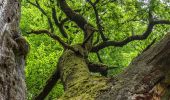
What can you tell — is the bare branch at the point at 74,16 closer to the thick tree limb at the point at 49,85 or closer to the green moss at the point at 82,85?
the thick tree limb at the point at 49,85

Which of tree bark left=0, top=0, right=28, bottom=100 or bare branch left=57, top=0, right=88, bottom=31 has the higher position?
bare branch left=57, top=0, right=88, bottom=31

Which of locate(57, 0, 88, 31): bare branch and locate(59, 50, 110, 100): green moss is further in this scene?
locate(57, 0, 88, 31): bare branch

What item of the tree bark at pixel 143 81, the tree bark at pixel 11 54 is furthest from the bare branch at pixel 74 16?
the tree bark at pixel 143 81

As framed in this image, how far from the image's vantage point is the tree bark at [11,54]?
3997 mm

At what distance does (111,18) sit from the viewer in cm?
1443

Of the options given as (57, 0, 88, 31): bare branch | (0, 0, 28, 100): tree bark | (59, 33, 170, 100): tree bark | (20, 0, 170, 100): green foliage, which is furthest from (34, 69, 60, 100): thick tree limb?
(20, 0, 170, 100): green foliage

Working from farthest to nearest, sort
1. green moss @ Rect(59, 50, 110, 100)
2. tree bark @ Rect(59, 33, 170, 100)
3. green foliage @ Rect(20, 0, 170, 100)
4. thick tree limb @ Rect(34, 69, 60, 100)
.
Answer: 1. green foliage @ Rect(20, 0, 170, 100)
2. thick tree limb @ Rect(34, 69, 60, 100)
3. green moss @ Rect(59, 50, 110, 100)
4. tree bark @ Rect(59, 33, 170, 100)

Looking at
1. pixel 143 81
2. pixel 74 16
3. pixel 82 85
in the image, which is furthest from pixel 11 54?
pixel 74 16

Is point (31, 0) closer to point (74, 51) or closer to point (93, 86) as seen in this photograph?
point (74, 51)

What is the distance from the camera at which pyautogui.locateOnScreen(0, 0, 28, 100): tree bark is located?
13.1 feet

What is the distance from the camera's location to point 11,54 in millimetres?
4449

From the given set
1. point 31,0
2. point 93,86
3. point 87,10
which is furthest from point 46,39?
point 93,86

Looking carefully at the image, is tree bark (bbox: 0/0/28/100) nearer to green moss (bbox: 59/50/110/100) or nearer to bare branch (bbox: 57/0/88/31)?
green moss (bbox: 59/50/110/100)

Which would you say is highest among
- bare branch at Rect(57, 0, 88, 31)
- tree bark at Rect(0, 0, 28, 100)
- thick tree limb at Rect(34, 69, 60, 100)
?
bare branch at Rect(57, 0, 88, 31)
